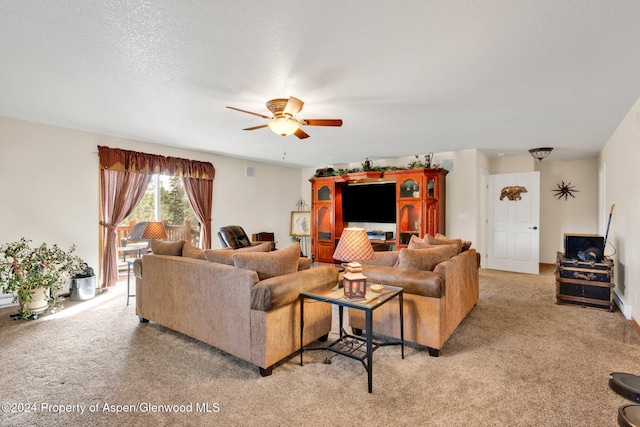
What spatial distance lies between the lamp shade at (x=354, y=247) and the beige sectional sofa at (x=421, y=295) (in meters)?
0.55

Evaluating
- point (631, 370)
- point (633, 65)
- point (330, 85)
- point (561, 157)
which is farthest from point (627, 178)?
point (330, 85)

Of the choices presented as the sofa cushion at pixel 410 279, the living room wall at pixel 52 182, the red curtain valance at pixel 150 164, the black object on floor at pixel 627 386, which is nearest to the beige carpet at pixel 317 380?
the sofa cushion at pixel 410 279

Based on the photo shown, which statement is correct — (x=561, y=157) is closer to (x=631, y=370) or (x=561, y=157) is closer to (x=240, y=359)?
(x=631, y=370)

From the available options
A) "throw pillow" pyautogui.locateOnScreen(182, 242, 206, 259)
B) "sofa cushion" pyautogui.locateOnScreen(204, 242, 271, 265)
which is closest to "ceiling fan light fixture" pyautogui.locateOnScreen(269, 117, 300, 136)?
"sofa cushion" pyautogui.locateOnScreen(204, 242, 271, 265)

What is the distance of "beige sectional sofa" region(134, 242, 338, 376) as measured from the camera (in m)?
2.28

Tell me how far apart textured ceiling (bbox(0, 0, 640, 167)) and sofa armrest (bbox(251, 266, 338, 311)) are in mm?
1644

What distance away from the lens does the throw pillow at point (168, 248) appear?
123 inches

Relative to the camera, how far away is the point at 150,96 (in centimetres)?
309

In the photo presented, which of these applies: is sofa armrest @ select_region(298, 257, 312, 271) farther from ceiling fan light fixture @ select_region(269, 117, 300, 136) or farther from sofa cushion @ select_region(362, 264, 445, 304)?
ceiling fan light fixture @ select_region(269, 117, 300, 136)

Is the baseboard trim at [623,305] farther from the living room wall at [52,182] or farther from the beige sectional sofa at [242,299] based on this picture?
the living room wall at [52,182]

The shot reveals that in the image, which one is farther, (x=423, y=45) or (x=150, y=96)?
(x=150, y=96)

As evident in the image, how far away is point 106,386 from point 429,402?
214 centimetres

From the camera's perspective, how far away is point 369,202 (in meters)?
6.58

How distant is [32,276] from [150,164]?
2.25 metres
